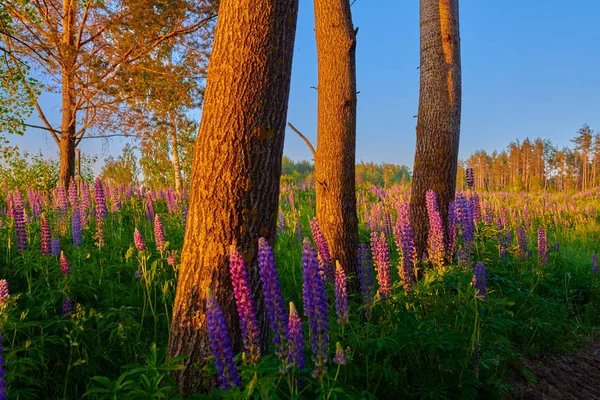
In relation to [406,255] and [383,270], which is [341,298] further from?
[406,255]

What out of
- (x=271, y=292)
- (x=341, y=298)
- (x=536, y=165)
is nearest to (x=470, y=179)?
(x=341, y=298)

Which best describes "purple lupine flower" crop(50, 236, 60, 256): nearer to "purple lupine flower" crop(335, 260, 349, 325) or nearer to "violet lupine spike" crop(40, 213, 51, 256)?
"violet lupine spike" crop(40, 213, 51, 256)

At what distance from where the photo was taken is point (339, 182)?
220 inches

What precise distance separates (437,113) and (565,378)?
4.12m

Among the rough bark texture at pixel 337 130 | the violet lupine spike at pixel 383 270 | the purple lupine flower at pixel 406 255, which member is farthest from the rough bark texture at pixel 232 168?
the rough bark texture at pixel 337 130

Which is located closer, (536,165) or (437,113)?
(437,113)

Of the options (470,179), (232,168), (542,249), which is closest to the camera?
(232,168)

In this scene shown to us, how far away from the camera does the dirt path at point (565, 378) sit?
4.22 m

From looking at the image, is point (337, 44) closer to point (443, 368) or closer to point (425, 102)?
point (425, 102)

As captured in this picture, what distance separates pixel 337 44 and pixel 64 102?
13.3 meters

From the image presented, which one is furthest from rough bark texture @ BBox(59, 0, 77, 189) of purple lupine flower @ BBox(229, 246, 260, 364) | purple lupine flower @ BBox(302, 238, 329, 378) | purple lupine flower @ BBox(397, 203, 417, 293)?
purple lupine flower @ BBox(302, 238, 329, 378)

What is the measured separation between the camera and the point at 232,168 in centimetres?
308

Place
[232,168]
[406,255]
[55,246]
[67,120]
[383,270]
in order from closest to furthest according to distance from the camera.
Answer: [232,168], [383,270], [406,255], [55,246], [67,120]

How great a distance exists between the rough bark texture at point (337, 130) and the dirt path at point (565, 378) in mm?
2264
